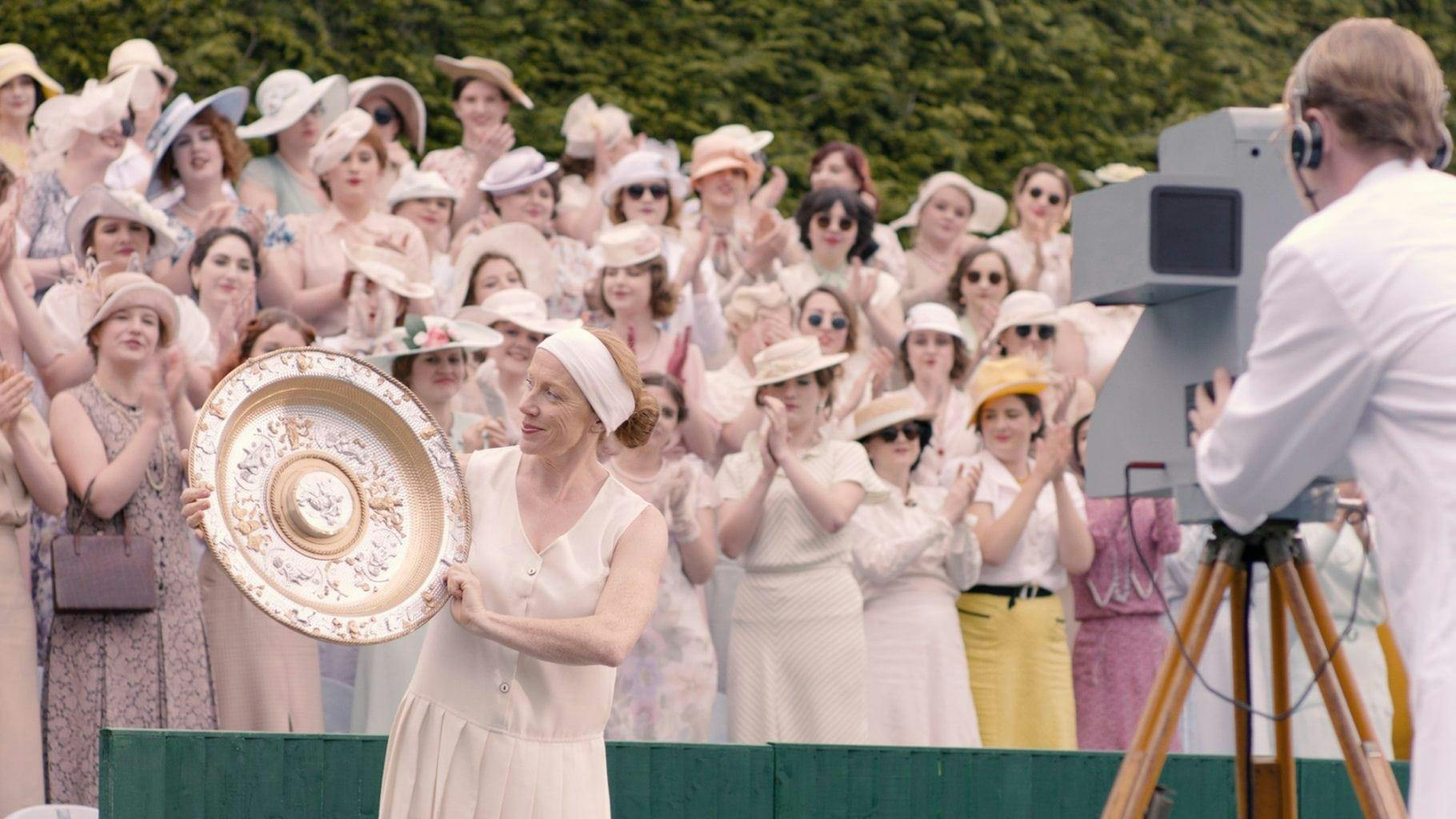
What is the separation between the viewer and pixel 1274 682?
4906 mm

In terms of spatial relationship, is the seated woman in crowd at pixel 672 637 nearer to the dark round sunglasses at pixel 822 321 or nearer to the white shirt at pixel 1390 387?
the dark round sunglasses at pixel 822 321

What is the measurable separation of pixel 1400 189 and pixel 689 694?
4.73m

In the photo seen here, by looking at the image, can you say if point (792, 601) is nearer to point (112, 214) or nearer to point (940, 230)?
point (112, 214)

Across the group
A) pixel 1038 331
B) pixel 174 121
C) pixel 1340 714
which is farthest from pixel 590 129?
pixel 1340 714

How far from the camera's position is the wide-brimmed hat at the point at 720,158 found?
10.8m

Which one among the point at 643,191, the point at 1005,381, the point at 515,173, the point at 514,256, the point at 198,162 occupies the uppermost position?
the point at 198,162

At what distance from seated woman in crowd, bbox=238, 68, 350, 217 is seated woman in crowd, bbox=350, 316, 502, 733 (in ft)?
6.75

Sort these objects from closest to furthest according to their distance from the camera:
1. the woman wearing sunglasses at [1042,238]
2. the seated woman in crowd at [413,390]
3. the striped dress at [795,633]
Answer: the seated woman in crowd at [413,390], the striped dress at [795,633], the woman wearing sunglasses at [1042,238]

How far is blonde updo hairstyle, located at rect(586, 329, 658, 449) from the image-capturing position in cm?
498

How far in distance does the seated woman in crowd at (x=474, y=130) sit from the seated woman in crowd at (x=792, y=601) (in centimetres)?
304

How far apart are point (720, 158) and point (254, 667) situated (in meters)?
4.22

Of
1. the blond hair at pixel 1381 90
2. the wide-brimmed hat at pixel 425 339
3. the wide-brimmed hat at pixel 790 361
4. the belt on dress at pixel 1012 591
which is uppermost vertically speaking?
the blond hair at pixel 1381 90

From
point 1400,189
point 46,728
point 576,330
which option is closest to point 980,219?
point 46,728

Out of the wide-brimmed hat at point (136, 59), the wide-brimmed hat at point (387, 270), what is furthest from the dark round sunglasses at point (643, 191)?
the wide-brimmed hat at point (136, 59)
